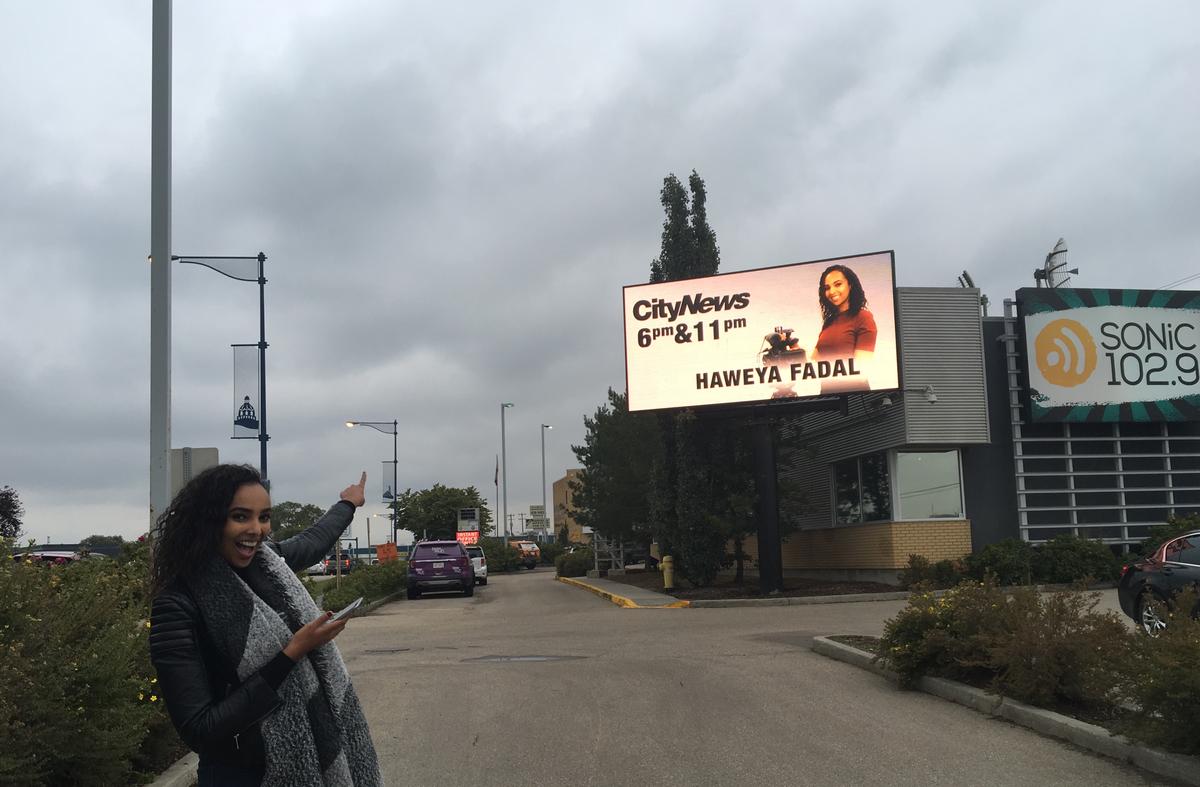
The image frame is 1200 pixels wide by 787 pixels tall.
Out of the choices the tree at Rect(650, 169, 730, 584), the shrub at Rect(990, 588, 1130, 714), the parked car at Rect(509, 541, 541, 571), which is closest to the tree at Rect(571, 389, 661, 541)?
the tree at Rect(650, 169, 730, 584)

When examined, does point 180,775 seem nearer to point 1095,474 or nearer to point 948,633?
point 948,633

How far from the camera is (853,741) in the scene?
816 centimetres

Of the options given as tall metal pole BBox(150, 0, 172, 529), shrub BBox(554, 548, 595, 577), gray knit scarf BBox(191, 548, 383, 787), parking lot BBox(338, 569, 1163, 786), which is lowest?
shrub BBox(554, 548, 595, 577)

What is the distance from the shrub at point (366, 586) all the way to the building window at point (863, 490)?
11.9m

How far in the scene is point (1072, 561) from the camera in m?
22.7

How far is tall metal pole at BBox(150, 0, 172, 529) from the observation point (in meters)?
11.0

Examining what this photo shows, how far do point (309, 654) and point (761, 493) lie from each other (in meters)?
21.3

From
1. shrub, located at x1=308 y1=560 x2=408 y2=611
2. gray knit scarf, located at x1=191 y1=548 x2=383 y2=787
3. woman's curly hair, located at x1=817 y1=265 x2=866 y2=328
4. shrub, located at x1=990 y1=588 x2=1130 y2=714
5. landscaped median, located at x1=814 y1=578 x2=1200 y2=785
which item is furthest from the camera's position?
shrub, located at x1=308 y1=560 x2=408 y2=611

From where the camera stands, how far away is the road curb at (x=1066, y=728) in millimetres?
6727

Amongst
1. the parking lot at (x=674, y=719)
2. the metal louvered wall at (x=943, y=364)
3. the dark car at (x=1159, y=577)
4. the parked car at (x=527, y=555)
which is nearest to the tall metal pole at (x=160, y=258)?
the parking lot at (x=674, y=719)

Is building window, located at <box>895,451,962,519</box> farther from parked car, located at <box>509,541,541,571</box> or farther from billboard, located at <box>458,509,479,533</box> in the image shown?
billboard, located at <box>458,509,479,533</box>

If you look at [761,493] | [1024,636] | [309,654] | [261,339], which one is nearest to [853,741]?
[1024,636]

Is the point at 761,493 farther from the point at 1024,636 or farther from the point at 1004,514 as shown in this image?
the point at 1024,636

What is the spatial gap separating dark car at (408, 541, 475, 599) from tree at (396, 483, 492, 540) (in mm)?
39014
